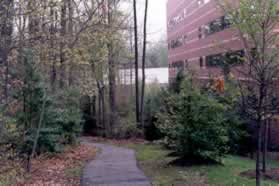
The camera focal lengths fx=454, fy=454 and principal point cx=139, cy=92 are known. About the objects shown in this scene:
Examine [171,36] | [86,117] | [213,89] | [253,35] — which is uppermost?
[171,36]

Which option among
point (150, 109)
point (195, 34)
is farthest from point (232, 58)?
point (195, 34)

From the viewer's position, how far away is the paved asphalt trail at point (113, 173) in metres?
11.2

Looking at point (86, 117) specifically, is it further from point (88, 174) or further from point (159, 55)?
point (159, 55)

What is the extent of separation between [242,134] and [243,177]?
9122 millimetres

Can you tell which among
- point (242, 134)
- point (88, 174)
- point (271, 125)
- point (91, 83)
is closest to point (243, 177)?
point (88, 174)

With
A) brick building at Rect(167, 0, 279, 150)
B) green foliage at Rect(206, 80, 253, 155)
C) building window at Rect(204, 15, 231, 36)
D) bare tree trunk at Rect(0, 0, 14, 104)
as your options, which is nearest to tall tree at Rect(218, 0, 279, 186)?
bare tree trunk at Rect(0, 0, 14, 104)

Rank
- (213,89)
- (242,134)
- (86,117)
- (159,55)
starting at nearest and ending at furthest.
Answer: (213,89), (242,134), (86,117), (159,55)

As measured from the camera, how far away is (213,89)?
15648mm

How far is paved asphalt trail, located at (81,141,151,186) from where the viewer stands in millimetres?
11188

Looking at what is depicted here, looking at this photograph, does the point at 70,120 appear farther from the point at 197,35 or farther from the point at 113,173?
the point at 197,35

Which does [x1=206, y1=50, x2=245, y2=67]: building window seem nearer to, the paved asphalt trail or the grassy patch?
the grassy patch

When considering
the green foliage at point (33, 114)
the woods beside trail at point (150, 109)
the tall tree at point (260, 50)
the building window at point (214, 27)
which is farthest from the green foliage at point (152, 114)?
the tall tree at point (260, 50)

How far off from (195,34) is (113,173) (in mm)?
37131

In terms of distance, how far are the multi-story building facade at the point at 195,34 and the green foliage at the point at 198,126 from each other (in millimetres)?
13622
